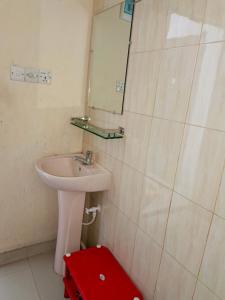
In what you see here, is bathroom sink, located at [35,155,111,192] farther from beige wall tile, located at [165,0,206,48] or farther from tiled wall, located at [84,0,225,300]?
beige wall tile, located at [165,0,206,48]

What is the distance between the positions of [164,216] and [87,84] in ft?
3.74

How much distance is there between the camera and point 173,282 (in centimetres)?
108

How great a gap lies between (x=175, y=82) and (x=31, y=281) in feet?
5.38

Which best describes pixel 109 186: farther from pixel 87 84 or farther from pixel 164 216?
pixel 87 84

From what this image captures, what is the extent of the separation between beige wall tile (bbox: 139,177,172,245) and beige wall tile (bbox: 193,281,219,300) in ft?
0.83

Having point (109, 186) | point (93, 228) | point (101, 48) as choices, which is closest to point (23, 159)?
point (109, 186)

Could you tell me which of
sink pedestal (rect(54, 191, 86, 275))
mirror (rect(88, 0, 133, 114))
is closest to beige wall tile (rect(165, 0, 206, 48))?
mirror (rect(88, 0, 133, 114))

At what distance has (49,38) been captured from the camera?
4.89 ft

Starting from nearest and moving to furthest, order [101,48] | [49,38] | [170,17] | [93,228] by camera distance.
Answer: [170,17]
[49,38]
[101,48]
[93,228]

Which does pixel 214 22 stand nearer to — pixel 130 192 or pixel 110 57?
pixel 110 57

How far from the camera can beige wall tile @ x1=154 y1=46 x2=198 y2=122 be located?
963 millimetres

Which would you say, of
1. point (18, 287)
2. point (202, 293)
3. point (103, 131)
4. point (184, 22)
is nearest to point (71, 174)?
point (103, 131)

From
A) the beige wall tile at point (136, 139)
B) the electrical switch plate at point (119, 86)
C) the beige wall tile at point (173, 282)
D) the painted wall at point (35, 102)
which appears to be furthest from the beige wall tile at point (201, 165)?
the painted wall at point (35, 102)

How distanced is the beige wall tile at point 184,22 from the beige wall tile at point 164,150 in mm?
368
